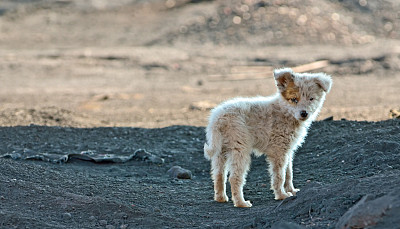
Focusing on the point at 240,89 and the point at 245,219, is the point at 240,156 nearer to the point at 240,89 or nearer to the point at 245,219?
the point at 245,219

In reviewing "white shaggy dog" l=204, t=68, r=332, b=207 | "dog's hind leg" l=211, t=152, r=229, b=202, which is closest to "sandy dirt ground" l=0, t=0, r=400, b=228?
"dog's hind leg" l=211, t=152, r=229, b=202

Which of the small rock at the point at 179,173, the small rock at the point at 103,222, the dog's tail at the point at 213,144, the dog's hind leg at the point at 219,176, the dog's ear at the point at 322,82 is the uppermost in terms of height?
the dog's ear at the point at 322,82

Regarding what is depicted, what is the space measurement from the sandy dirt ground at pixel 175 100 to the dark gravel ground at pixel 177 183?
3cm

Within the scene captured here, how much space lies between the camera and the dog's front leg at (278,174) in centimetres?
890

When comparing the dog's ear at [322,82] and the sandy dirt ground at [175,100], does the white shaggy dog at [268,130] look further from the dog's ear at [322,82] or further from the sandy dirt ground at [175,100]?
the sandy dirt ground at [175,100]

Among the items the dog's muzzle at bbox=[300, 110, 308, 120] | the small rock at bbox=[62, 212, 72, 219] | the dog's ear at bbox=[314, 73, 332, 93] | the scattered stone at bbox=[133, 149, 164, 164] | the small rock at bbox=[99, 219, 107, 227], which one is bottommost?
A: the scattered stone at bbox=[133, 149, 164, 164]

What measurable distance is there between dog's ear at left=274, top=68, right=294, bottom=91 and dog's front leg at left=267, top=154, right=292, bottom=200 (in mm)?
943

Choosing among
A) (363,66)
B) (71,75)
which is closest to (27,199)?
(71,75)

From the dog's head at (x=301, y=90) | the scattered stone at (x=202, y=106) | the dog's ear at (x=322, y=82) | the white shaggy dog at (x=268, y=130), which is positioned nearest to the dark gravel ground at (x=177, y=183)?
the white shaggy dog at (x=268, y=130)

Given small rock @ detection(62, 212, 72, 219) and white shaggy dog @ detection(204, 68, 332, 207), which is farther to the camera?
white shaggy dog @ detection(204, 68, 332, 207)

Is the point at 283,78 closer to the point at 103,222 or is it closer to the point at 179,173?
the point at 179,173

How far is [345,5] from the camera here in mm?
36375

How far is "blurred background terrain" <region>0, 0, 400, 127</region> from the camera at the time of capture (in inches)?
821

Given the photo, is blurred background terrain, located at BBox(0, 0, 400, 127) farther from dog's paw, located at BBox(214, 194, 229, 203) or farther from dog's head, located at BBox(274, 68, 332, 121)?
dog's head, located at BBox(274, 68, 332, 121)
